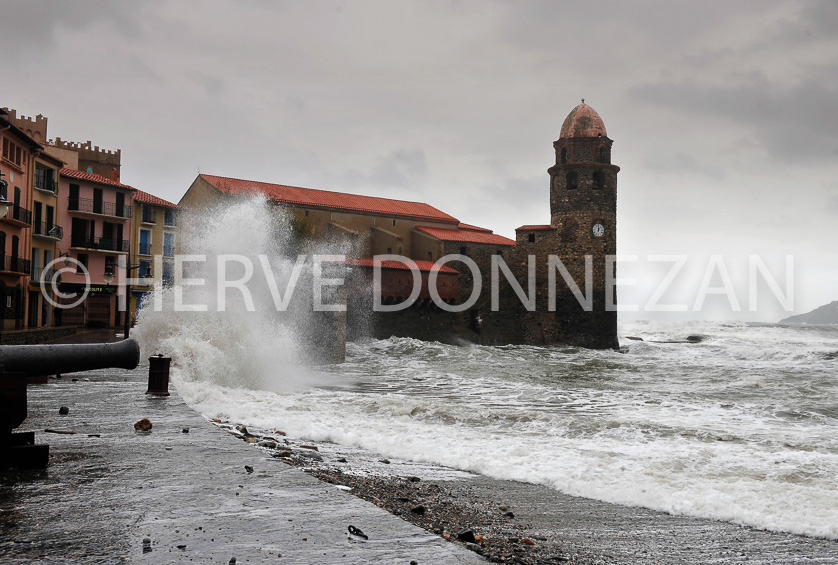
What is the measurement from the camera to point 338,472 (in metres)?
5.08

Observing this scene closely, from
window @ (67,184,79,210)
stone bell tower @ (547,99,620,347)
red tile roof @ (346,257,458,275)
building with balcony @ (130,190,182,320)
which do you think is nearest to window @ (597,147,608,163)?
stone bell tower @ (547,99,620,347)

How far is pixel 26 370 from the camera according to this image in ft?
11.8

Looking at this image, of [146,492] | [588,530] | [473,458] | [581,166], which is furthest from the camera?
[581,166]

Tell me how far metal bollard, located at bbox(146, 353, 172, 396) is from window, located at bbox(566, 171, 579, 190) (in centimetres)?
3049

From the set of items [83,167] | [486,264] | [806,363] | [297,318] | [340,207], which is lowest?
[806,363]

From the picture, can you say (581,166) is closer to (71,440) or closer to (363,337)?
(363,337)

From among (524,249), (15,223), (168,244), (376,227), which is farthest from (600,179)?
(15,223)

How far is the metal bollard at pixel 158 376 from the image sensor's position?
25.0ft

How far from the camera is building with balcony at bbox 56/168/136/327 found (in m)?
29.3

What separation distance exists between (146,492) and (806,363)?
25.2m

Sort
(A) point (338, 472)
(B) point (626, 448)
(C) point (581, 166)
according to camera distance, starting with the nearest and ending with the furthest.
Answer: (A) point (338, 472) < (B) point (626, 448) < (C) point (581, 166)

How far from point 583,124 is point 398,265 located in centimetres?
1264

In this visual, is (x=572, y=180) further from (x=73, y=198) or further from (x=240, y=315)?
(x=73, y=198)

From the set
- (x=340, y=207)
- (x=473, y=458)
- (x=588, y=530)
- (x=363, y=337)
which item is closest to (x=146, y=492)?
(x=588, y=530)
